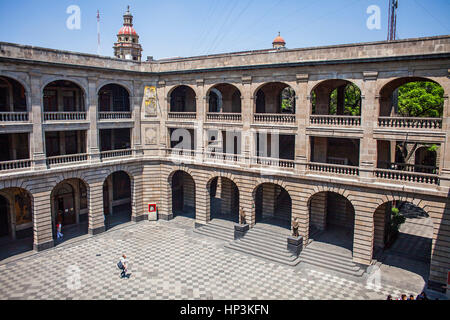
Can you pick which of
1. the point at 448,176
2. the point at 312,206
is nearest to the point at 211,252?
the point at 312,206

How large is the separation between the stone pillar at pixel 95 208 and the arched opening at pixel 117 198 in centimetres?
370

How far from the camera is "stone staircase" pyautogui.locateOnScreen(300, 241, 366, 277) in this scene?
2592 cm

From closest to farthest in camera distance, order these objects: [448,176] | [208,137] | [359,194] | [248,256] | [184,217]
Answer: [448,176]
[359,194]
[248,256]
[208,137]
[184,217]

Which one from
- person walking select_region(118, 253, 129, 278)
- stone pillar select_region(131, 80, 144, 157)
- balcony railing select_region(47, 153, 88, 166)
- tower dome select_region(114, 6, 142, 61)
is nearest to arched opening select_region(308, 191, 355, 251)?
person walking select_region(118, 253, 129, 278)

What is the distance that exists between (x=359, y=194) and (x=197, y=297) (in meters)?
13.1

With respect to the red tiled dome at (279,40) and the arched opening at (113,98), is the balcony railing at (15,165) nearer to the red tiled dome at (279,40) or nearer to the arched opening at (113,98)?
the arched opening at (113,98)

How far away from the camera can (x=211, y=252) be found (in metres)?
29.5

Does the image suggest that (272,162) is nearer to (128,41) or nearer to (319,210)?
(319,210)

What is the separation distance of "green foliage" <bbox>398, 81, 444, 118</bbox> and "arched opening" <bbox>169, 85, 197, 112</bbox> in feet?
70.5

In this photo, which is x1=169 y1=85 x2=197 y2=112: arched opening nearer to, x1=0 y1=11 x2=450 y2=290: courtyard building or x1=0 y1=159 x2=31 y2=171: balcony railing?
x1=0 y1=11 x2=450 y2=290: courtyard building

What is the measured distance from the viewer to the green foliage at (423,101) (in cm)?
3591

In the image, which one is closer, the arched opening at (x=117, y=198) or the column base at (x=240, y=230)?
the column base at (x=240, y=230)

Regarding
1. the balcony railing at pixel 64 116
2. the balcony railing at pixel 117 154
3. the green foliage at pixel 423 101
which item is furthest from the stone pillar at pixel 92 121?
the green foliage at pixel 423 101
